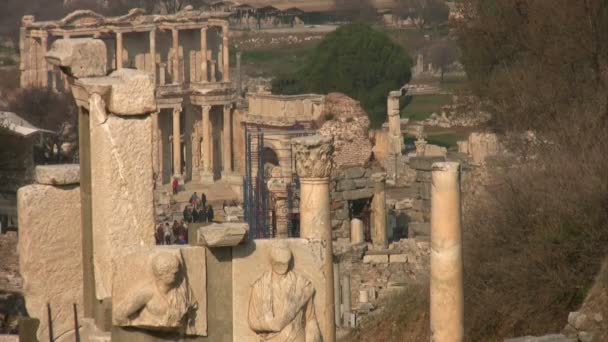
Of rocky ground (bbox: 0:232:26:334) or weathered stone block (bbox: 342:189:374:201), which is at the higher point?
weathered stone block (bbox: 342:189:374:201)

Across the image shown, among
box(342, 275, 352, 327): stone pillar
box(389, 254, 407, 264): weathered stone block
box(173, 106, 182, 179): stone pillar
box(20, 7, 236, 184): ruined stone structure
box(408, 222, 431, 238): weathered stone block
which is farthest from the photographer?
box(20, 7, 236, 184): ruined stone structure

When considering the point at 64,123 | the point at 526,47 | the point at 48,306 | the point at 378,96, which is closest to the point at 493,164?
the point at 526,47

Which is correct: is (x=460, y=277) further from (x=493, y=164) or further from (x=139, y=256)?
(x=493, y=164)

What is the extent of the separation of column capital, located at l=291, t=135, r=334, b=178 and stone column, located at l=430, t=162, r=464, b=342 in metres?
1.10

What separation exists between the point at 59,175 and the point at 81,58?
956 mm

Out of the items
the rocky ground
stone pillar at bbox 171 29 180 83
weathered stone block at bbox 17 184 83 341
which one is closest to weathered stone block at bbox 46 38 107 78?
weathered stone block at bbox 17 184 83 341

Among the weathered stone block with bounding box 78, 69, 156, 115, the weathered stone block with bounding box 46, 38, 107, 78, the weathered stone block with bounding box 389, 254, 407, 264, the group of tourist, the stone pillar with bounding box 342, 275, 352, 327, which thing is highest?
the weathered stone block with bounding box 46, 38, 107, 78

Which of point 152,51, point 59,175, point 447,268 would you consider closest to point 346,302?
point 447,268

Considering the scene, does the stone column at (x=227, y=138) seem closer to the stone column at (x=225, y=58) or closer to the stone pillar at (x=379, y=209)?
the stone column at (x=225, y=58)

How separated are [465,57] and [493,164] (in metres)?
11.0

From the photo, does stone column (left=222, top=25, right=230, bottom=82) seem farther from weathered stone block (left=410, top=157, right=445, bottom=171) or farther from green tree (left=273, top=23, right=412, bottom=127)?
weathered stone block (left=410, top=157, right=445, bottom=171)

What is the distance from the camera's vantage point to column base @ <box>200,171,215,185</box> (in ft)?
166

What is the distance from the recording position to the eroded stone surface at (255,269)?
1293cm

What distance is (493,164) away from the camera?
2606 cm
